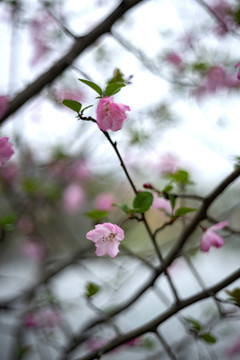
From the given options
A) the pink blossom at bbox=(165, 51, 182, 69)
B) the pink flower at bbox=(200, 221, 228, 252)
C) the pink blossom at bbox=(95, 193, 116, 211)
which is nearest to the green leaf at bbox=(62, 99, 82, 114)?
the pink flower at bbox=(200, 221, 228, 252)

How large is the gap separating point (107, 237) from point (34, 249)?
173cm

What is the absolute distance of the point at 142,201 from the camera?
2.09 ft

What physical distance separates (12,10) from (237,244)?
5.82 ft

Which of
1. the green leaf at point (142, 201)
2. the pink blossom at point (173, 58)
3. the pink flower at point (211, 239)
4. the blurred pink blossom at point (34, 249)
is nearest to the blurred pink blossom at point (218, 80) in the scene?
the pink blossom at point (173, 58)

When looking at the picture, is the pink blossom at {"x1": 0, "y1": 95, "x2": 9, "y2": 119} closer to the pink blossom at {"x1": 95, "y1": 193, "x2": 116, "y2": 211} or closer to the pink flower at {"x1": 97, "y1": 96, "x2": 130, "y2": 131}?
the pink flower at {"x1": 97, "y1": 96, "x2": 130, "y2": 131}

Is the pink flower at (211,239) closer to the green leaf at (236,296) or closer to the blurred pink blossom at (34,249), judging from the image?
the green leaf at (236,296)

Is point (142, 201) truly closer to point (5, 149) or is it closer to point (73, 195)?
point (5, 149)

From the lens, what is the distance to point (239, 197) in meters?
2.20

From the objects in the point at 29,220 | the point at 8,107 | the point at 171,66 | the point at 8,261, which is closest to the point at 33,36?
the point at 171,66

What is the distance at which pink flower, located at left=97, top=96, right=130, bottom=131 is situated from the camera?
58 cm

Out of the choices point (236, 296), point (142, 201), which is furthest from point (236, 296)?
point (142, 201)

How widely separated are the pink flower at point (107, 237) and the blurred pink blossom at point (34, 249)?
5.01 ft

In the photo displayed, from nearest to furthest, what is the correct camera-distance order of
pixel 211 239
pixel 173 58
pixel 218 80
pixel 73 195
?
pixel 211 239
pixel 218 80
pixel 173 58
pixel 73 195

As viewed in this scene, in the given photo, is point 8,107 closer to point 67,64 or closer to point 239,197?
point 67,64
